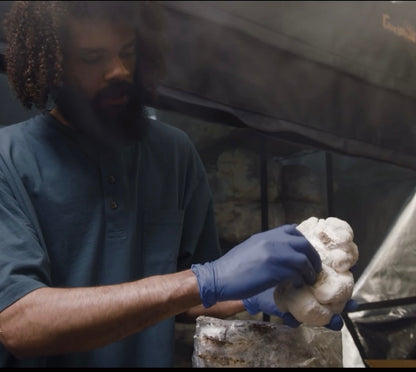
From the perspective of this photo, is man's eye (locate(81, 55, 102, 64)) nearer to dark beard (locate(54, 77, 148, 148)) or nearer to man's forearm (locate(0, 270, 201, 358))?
dark beard (locate(54, 77, 148, 148))

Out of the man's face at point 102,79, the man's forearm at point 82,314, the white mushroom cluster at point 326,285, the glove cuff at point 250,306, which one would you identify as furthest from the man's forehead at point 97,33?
the glove cuff at point 250,306

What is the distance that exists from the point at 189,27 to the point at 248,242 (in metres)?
0.47

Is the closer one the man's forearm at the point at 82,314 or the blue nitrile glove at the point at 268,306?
the man's forearm at the point at 82,314

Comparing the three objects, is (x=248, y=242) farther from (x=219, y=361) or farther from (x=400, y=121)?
(x=400, y=121)

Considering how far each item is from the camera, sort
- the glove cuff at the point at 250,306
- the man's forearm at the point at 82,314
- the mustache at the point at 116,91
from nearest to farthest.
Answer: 1. the mustache at the point at 116,91
2. the man's forearm at the point at 82,314
3. the glove cuff at the point at 250,306

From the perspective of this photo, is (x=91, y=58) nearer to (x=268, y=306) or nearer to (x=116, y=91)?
(x=116, y=91)

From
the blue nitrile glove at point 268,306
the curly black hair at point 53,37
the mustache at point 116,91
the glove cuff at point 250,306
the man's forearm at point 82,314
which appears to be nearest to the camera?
the curly black hair at point 53,37

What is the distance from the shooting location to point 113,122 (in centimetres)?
80

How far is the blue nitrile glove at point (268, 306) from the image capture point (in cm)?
99

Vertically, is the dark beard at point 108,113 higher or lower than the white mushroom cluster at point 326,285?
higher

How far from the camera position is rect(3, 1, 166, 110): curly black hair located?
0.65m

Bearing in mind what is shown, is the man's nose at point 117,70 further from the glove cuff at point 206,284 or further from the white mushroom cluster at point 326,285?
the white mushroom cluster at point 326,285

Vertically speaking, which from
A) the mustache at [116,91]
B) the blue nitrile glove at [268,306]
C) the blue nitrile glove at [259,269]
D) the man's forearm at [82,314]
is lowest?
the blue nitrile glove at [268,306]

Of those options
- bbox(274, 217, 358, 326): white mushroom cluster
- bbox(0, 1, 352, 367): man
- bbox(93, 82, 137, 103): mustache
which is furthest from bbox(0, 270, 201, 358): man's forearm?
bbox(93, 82, 137, 103): mustache
